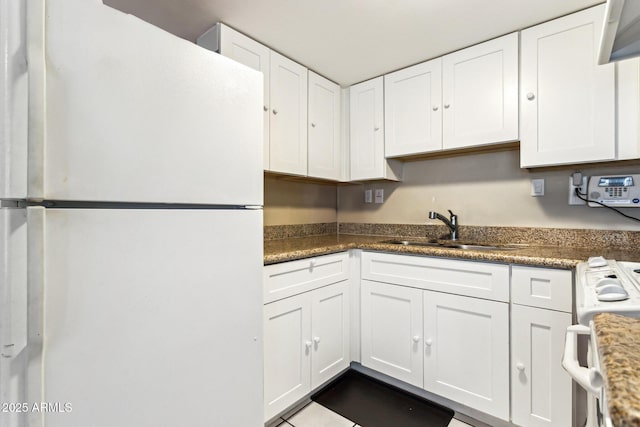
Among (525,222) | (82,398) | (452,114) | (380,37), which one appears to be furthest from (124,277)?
(525,222)

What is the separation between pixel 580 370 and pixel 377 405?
1297mm

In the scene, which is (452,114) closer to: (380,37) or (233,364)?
(380,37)

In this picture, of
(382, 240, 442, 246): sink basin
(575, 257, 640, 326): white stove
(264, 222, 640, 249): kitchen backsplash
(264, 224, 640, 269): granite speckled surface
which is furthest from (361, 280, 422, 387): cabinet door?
(575, 257, 640, 326): white stove

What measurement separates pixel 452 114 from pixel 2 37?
1.92 meters

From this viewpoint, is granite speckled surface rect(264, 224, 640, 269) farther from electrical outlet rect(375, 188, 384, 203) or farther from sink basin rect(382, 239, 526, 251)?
electrical outlet rect(375, 188, 384, 203)

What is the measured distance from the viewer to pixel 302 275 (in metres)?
1.59

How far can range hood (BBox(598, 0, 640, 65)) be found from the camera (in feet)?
2.66

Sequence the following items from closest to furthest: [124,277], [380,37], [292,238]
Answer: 1. [124,277]
2. [380,37]
3. [292,238]

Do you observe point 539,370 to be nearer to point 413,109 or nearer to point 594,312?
point 594,312

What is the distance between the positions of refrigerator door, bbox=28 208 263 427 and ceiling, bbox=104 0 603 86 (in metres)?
1.06

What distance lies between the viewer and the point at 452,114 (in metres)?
1.83

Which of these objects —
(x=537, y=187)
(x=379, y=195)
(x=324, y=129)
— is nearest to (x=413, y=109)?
(x=324, y=129)

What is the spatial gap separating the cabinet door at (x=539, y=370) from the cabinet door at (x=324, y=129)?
54.7 inches

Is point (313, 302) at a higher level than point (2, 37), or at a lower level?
lower
